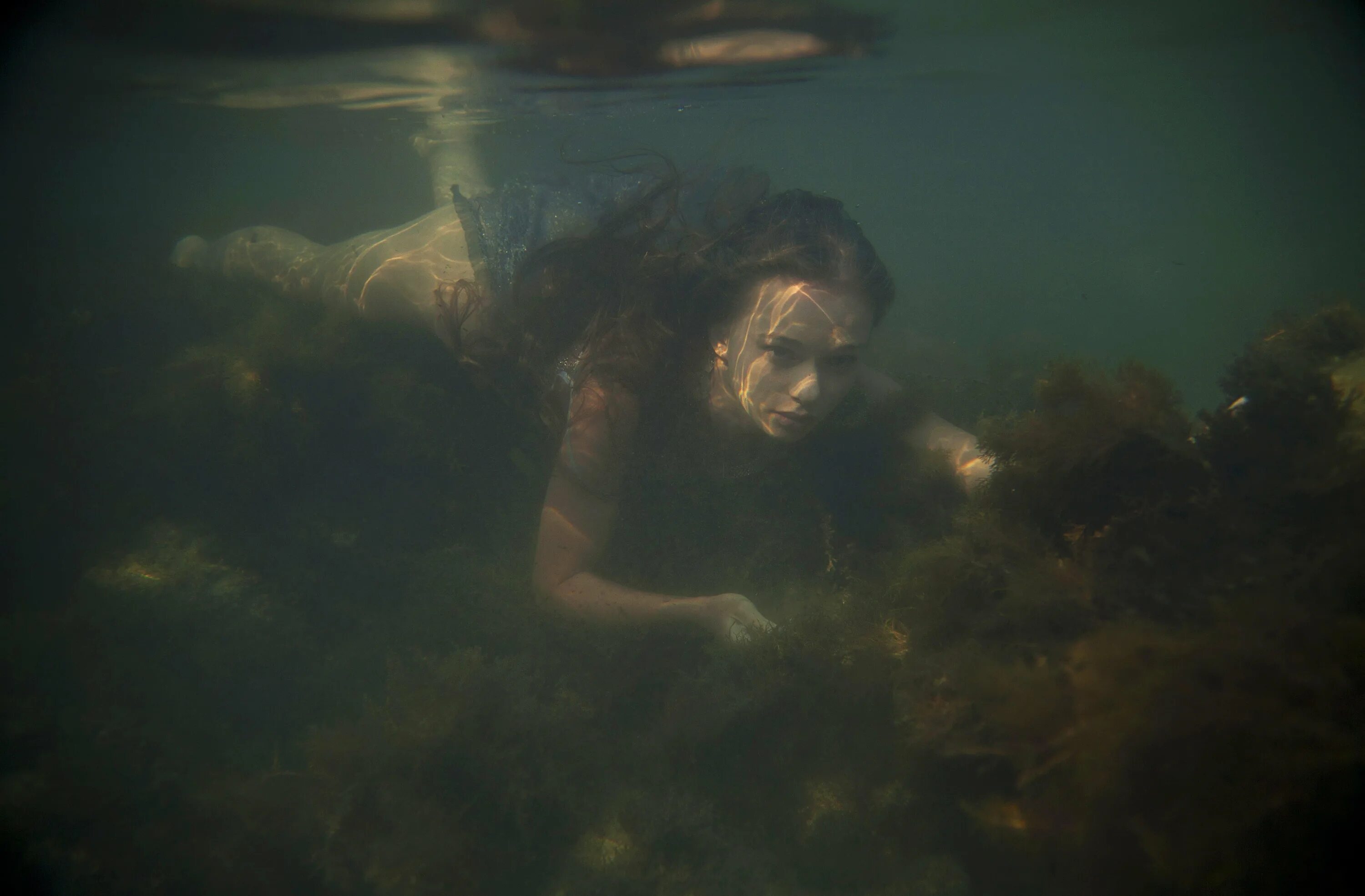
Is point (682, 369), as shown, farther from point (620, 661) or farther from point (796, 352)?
point (620, 661)

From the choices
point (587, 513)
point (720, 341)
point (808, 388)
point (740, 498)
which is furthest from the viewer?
point (740, 498)

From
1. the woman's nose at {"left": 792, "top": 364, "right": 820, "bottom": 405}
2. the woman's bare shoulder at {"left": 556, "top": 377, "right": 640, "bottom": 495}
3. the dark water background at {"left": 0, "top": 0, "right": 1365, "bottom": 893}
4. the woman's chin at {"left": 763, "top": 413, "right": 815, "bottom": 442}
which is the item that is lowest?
the dark water background at {"left": 0, "top": 0, "right": 1365, "bottom": 893}

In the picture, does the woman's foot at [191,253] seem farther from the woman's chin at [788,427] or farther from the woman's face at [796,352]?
the woman's chin at [788,427]

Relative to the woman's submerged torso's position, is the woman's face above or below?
above

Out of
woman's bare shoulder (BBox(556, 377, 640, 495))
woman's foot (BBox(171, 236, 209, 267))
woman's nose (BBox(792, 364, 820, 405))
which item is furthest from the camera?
woman's foot (BBox(171, 236, 209, 267))

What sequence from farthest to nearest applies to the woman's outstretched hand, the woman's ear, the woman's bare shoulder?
the woman's ear, the woman's bare shoulder, the woman's outstretched hand

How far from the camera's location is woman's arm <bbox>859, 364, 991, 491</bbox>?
412cm

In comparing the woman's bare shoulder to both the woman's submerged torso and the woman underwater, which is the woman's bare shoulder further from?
the woman's submerged torso

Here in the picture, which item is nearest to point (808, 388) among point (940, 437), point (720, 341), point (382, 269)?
point (720, 341)

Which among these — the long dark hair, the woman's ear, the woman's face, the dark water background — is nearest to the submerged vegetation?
the dark water background

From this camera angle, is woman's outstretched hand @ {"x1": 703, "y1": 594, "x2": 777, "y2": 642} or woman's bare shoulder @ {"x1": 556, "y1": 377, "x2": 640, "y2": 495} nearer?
woman's outstretched hand @ {"x1": 703, "y1": 594, "x2": 777, "y2": 642}

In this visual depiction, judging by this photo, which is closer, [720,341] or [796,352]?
[796,352]

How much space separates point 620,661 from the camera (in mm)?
3920

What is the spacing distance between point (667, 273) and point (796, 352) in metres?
1.39
